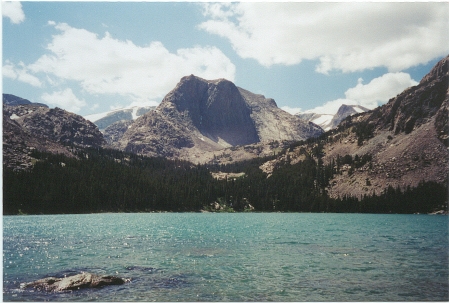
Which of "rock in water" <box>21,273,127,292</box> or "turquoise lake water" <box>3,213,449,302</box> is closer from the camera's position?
"turquoise lake water" <box>3,213,449,302</box>

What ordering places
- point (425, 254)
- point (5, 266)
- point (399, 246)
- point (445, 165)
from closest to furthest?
point (5, 266) → point (425, 254) → point (399, 246) → point (445, 165)

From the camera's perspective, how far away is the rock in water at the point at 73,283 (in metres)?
30.2

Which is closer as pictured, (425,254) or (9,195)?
(425,254)

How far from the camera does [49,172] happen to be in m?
Answer: 188

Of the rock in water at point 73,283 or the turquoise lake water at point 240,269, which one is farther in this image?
the rock in water at point 73,283

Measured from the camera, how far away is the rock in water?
99.2 feet

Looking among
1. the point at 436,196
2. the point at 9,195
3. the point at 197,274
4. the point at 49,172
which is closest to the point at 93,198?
the point at 49,172

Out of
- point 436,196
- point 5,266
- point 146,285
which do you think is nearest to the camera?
point 146,285

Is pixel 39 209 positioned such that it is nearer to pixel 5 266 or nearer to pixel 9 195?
pixel 9 195

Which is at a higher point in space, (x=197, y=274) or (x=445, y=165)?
(x=445, y=165)

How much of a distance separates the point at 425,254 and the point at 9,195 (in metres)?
164

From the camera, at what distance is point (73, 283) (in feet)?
101

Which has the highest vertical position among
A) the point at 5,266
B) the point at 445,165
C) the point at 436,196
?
the point at 445,165

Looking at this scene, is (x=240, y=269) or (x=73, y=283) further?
(x=240, y=269)
